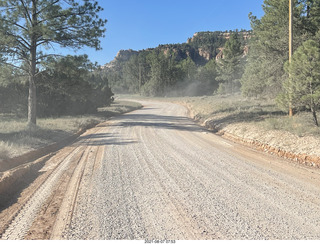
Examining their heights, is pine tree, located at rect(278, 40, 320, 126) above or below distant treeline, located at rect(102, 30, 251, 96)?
below

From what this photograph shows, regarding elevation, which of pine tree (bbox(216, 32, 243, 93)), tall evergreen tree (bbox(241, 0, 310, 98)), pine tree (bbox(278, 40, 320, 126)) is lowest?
pine tree (bbox(278, 40, 320, 126))

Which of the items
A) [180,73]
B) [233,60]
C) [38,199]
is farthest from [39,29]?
[180,73]

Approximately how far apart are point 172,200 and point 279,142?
572 centimetres

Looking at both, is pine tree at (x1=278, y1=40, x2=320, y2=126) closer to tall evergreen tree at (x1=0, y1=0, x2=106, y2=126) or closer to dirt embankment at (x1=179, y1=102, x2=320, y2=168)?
dirt embankment at (x1=179, y1=102, x2=320, y2=168)

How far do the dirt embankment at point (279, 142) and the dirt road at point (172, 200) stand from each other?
0.69m

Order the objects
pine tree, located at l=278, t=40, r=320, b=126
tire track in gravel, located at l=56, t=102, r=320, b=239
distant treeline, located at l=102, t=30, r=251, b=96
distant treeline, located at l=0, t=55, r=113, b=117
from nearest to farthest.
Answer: tire track in gravel, located at l=56, t=102, r=320, b=239
pine tree, located at l=278, t=40, r=320, b=126
distant treeline, located at l=0, t=55, r=113, b=117
distant treeline, located at l=102, t=30, r=251, b=96

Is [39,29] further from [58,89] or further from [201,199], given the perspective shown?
[201,199]

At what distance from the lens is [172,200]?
154 inches

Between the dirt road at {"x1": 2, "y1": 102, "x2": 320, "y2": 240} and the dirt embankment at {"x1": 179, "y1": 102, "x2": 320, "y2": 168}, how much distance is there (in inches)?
27.0

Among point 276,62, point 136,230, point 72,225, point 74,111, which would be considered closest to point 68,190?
point 72,225

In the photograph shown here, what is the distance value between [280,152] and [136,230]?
6167 millimetres

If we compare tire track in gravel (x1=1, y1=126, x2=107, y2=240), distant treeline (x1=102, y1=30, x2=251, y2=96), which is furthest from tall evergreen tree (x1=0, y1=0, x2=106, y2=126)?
distant treeline (x1=102, y1=30, x2=251, y2=96)

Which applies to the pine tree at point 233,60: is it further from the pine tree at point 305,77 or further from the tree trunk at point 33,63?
the tree trunk at point 33,63

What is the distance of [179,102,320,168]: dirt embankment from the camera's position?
6605 mm
